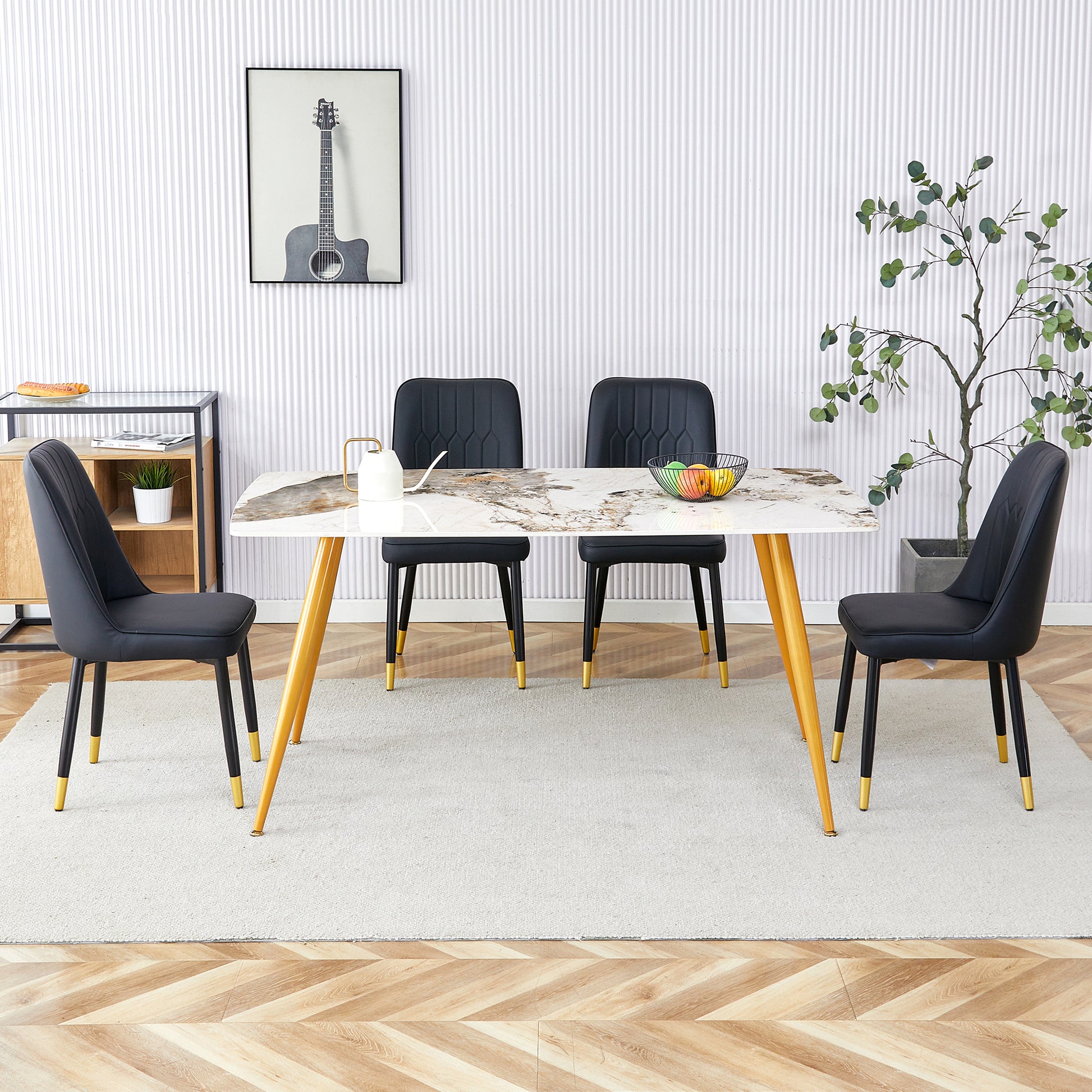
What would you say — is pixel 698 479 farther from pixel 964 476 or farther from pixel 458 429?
pixel 964 476

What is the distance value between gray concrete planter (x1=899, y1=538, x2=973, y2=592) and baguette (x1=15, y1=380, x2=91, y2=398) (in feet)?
9.48

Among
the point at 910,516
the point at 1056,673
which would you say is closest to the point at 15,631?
the point at 910,516

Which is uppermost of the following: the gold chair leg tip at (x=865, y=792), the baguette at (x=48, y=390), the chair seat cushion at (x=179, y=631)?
the baguette at (x=48, y=390)

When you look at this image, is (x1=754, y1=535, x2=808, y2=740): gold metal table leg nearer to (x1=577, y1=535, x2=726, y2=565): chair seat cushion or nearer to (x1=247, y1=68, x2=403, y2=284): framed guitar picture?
(x1=577, y1=535, x2=726, y2=565): chair seat cushion

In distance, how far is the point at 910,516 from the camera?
14.3 ft

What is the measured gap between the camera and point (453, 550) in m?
3.56

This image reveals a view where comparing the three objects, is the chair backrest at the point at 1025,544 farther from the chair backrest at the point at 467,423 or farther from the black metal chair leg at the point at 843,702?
the chair backrest at the point at 467,423

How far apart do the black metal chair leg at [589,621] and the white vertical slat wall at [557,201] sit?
0.78 metres

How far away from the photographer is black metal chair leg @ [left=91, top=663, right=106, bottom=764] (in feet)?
9.87

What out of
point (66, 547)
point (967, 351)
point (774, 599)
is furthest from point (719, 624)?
point (66, 547)

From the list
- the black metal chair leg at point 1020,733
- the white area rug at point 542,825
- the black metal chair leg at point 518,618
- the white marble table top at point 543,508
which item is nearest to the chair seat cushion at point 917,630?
the black metal chair leg at point 1020,733

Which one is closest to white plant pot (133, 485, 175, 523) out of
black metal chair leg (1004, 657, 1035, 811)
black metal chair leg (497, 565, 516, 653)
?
black metal chair leg (497, 565, 516, 653)

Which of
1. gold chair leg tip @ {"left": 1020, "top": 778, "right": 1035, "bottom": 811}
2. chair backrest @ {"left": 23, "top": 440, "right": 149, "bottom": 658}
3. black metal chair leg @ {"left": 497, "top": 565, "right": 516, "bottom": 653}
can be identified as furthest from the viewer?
black metal chair leg @ {"left": 497, "top": 565, "right": 516, "bottom": 653}

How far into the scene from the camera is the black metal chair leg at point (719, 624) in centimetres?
366
